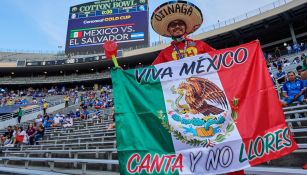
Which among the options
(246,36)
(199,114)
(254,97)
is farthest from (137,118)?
(246,36)

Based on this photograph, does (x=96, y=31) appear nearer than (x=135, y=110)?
No

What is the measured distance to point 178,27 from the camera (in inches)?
142

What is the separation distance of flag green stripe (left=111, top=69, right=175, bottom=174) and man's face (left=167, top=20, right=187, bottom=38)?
1.13m

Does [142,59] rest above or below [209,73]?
above

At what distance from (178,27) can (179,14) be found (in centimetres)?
16

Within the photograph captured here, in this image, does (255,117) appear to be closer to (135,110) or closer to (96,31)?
(135,110)

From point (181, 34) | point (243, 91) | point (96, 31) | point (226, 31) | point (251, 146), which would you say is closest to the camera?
point (251, 146)

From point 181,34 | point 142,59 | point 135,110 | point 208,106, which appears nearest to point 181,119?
point 208,106

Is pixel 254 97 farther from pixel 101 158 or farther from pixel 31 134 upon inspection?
pixel 31 134

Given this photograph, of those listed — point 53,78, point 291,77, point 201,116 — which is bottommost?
point 201,116

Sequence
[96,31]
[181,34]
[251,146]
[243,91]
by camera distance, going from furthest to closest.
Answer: [96,31] → [181,34] → [243,91] → [251,146]

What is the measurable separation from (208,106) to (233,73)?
39cm

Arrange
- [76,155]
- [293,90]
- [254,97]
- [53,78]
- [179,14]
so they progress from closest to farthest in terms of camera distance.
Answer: [254,97], [179,14], [293,90], [76,155], [53,78]

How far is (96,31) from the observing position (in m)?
38.3
